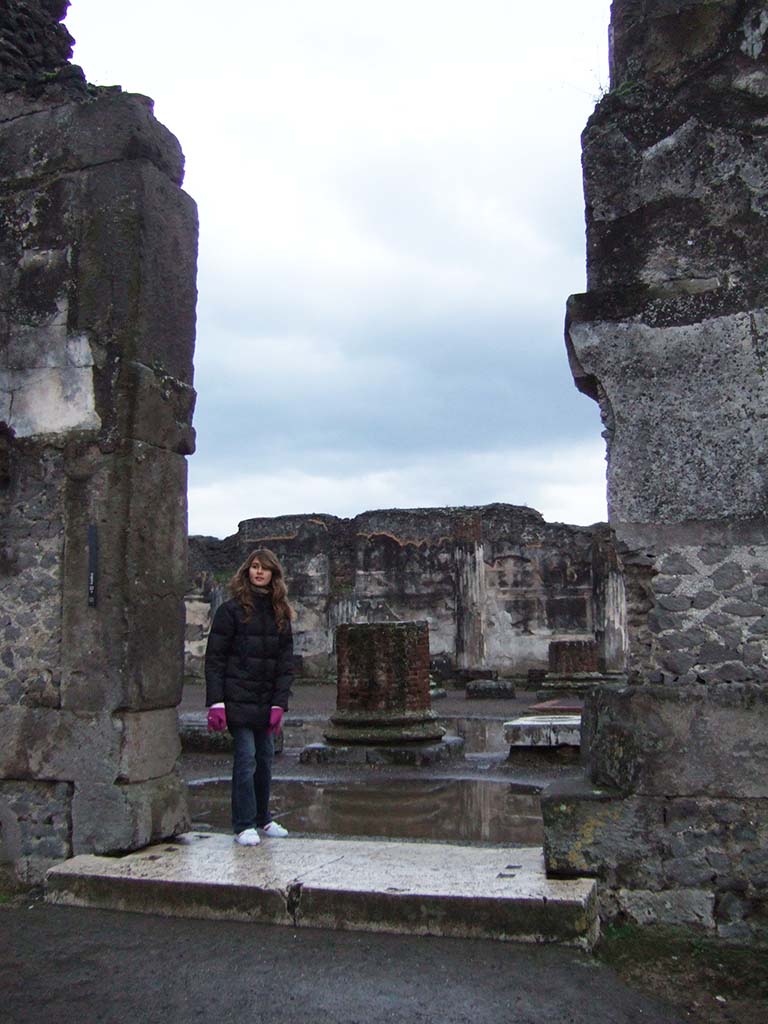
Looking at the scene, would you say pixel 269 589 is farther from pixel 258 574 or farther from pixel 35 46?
pixel 35 46

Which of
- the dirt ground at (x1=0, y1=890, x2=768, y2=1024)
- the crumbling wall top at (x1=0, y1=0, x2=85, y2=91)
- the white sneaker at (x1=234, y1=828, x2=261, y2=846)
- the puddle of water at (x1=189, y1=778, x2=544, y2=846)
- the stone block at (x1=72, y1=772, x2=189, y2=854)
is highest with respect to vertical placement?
the crumbling wall top at (x1=0, y1=0, x2=85, y2=91)

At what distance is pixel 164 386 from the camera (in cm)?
532

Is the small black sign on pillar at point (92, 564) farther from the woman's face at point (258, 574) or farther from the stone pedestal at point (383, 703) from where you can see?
the stone pedestal at point (383, 703)

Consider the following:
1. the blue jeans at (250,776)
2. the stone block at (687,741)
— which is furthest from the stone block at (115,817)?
the stone block at (687,741)

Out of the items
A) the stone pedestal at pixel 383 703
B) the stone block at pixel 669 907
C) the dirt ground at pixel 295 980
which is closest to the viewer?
the dirt ground at pixel 295 980

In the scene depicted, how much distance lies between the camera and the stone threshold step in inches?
148

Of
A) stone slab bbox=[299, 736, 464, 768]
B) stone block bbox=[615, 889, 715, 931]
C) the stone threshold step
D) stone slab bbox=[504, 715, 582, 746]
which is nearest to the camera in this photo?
the stone threshold step

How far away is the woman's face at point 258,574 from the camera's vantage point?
5457 millimetres

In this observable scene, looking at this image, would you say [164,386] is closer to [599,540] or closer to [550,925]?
[550,925]

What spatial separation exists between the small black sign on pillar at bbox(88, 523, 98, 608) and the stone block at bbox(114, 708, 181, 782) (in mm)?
592

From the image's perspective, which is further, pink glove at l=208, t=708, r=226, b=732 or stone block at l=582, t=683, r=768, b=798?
pink glove at l=208, t=708, r=226, b=732

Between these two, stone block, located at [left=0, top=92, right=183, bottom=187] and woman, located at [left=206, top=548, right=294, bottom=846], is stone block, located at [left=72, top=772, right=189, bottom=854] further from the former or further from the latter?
stone block, located at [left=0, top=92, right=183, bottom=187]

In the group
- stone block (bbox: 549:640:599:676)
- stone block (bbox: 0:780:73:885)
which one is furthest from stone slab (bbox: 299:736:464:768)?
stone block (bbox: 549:640:599:676)

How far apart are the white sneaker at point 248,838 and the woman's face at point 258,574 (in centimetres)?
131
